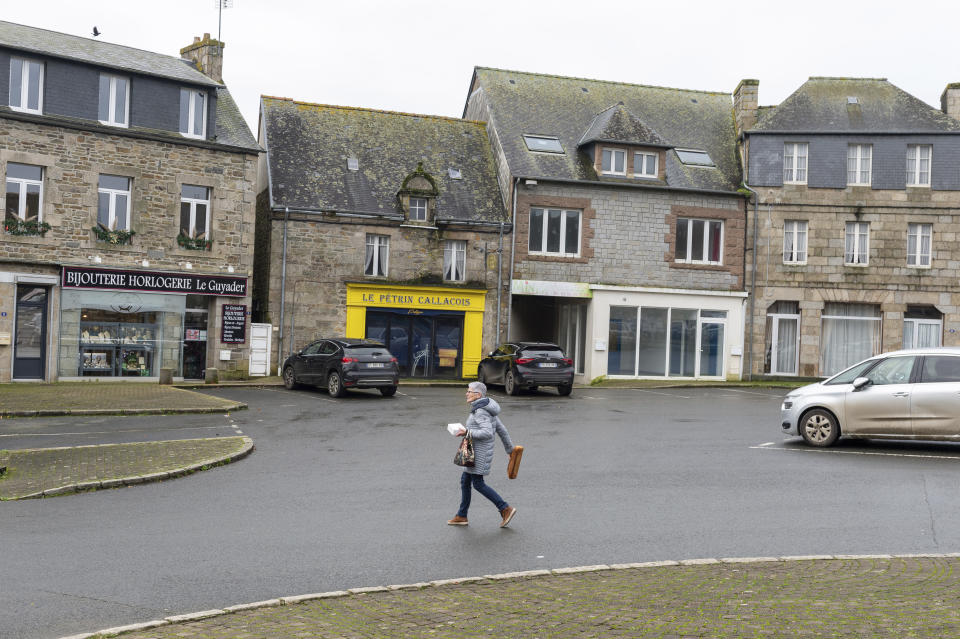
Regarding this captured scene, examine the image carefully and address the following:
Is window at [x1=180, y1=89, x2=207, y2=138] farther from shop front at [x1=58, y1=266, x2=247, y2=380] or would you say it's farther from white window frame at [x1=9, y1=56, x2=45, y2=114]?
shop front at [x1=58, y1=266, x2=247, y2=380]

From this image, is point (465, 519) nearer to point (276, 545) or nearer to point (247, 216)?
point (276, 545)

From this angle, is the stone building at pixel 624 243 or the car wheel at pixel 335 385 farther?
the stone building at pixel 624 243

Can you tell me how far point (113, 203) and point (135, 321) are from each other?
11.1 ft

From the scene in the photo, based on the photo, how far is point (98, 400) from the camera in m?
21.3

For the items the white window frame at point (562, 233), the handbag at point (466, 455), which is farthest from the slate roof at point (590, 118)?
the handbag at point (466, 455)

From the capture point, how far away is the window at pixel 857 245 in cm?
3366

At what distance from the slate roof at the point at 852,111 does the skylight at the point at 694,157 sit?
193 cm

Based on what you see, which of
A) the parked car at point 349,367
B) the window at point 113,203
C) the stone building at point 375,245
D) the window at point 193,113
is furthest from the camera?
the stone building at point 375,245

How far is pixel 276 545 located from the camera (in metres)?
8.83

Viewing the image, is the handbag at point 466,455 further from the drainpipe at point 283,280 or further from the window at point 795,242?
the window at point 795,242

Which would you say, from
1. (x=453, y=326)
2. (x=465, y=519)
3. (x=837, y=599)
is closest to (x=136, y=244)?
(x=453, y=326)

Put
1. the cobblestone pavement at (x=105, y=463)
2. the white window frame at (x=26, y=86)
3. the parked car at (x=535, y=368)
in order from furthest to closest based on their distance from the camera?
1. the white window frame at (x=26, y=86)
2. the parked car at (x=535, y=368)
3. the cobblestone pavement at (x=105, y=463)

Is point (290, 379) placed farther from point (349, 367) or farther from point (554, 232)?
point (554, 232)

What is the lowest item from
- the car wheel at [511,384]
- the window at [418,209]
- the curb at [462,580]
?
the curb at [462,580]
